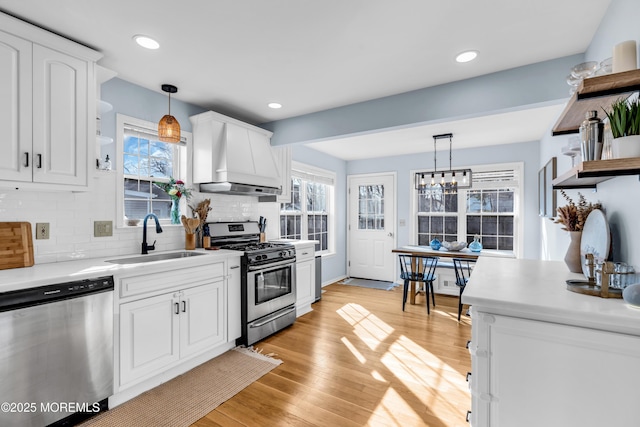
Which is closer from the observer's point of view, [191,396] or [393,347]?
[191,396]

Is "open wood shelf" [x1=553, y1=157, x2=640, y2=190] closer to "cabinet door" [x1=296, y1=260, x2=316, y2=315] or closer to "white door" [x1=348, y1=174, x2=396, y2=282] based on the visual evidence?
"cabinet door" [x1=296, y1=260, x2=316, y2=315]

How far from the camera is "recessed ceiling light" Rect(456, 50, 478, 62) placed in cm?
222

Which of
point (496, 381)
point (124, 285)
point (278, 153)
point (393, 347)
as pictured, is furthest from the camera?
point (278, 153)

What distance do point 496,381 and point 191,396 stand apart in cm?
206

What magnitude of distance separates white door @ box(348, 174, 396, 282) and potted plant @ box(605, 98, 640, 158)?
4.93 meters

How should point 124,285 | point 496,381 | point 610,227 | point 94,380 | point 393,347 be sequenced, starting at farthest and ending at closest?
point 393,347 → point 124,285 → point 94,380 → point 610,227 → point 496,381

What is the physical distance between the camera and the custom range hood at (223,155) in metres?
3.20

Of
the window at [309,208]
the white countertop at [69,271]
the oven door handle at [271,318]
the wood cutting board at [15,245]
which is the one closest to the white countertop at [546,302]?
the white countertop at [69,271]

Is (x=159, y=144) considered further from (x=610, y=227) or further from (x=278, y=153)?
(x=610, y=227)

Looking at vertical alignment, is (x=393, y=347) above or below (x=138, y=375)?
below

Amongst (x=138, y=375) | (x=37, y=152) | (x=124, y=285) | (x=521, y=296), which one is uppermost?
(x=37, y=152)

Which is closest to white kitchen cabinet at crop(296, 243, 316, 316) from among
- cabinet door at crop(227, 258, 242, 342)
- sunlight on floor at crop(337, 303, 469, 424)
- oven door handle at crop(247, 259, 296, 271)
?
oven door handle at crop(247, 259, 296, 271)

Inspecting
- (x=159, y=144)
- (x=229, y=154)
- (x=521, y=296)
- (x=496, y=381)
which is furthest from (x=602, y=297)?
(x=159, y=144)

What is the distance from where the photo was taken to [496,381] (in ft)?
3.69
